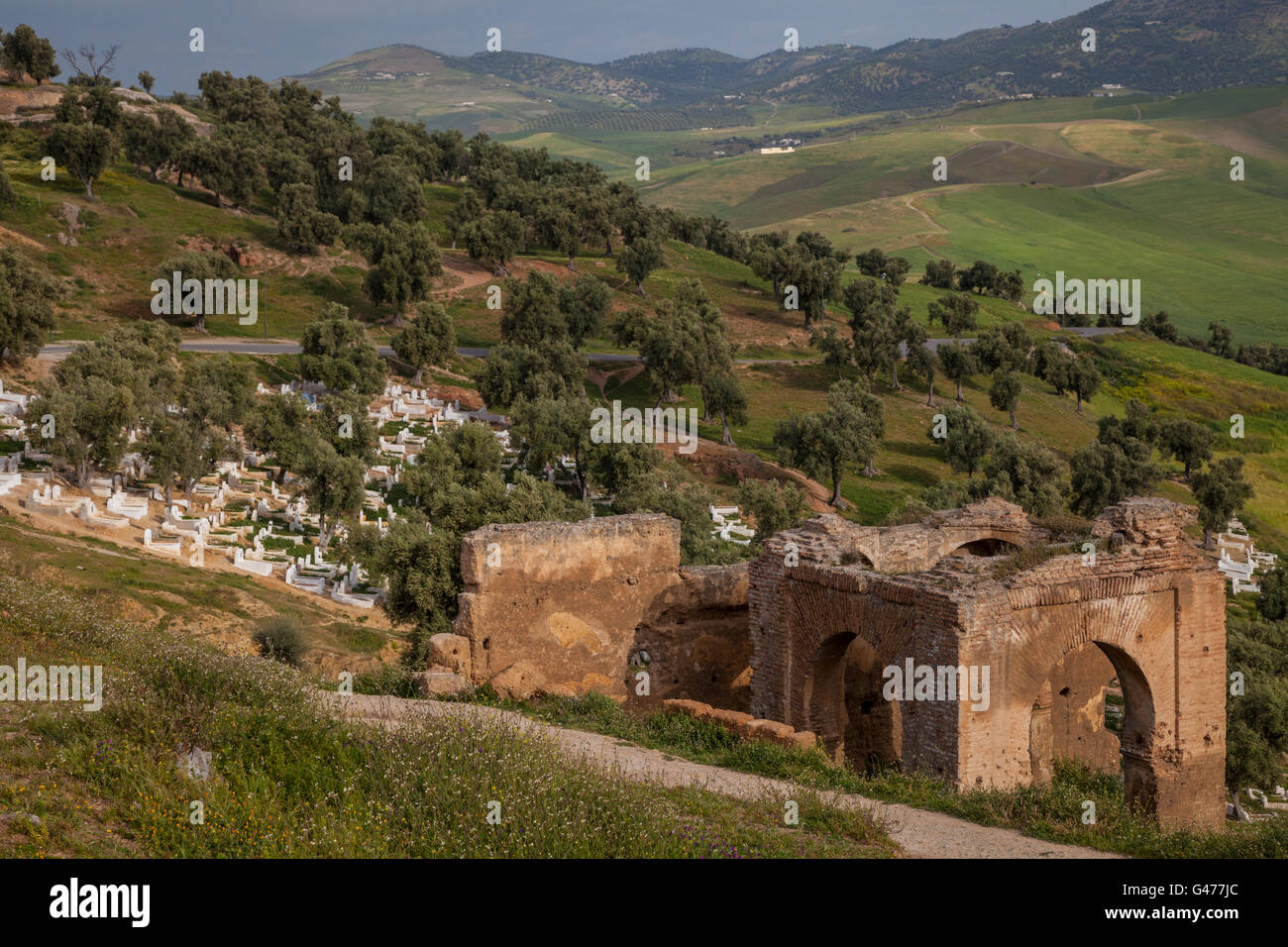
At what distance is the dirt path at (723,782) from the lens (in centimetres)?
1190

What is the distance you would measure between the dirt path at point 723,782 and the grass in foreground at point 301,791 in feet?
1.70

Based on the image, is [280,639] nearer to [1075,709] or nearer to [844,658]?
[844,658]

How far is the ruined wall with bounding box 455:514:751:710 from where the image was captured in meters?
18.3

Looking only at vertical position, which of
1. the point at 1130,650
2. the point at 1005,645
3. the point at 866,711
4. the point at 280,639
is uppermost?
the point at 1005,645

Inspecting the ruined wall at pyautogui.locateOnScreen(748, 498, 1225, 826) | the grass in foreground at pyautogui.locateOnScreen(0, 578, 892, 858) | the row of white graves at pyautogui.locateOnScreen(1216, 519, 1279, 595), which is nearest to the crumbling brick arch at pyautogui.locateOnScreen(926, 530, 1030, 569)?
the ruined wall at pyautogui.locateOnScreen(748, 498, 1225, 826)

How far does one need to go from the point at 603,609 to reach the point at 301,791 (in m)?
8.75

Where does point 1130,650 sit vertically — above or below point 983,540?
below

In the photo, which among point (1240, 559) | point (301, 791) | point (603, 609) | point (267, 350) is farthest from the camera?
point (267, 350)

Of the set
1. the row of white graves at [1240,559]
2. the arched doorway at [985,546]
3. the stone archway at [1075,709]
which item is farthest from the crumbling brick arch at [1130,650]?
the row of white graves at [1240,559]

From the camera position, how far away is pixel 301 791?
428 inches

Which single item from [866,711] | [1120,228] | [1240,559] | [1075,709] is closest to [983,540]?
[1075,709]

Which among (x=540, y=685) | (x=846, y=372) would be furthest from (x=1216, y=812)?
(x=846, y=372)

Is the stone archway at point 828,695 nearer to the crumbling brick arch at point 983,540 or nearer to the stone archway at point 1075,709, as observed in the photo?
the stone archway at point 1075,709
